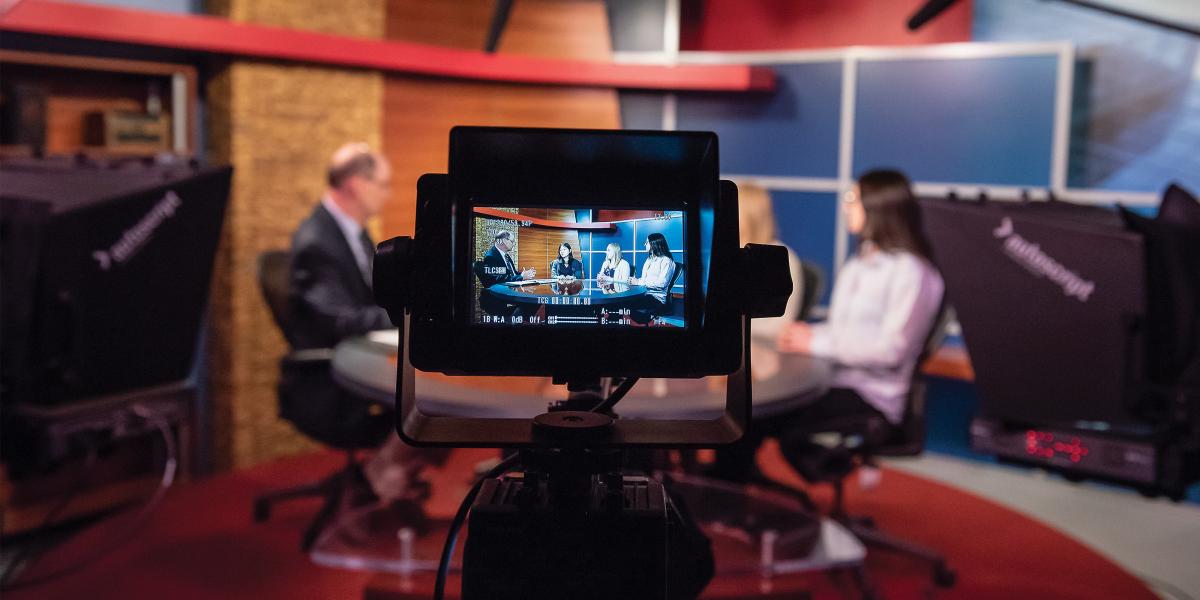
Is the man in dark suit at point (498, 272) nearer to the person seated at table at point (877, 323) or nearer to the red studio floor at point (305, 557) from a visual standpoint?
the red studio floor at point (305, 557)

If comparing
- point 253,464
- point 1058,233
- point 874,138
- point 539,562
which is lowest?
point 253,464

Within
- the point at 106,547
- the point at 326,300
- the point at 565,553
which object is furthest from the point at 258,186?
the point at 565,553

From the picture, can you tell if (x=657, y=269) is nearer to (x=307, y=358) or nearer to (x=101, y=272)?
(x=101, y=272)

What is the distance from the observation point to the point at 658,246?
1.00 metres

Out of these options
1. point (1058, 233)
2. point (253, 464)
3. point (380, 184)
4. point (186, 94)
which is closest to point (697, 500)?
point (1058, 233)

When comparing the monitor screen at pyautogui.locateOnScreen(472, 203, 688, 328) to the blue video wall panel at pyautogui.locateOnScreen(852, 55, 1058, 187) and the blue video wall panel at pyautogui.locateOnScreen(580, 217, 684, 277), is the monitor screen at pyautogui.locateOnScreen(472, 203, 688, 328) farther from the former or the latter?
the blue video wall panel at pyautogui.locateOnScreen(852, 55, 1058, 187)

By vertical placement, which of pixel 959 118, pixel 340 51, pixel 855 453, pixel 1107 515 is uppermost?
pixel 340 51

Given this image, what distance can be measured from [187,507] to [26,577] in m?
0.65

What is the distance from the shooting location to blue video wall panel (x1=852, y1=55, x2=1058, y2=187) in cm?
430

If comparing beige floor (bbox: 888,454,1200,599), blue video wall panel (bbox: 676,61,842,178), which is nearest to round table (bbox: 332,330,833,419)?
beige floor (bbox: 888,454,1200,599)

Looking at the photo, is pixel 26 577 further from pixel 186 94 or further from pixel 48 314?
pixel 186 94

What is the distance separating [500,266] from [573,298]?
0.08 metres

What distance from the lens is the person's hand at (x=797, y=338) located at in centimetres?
301

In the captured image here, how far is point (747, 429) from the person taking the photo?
0.97m
